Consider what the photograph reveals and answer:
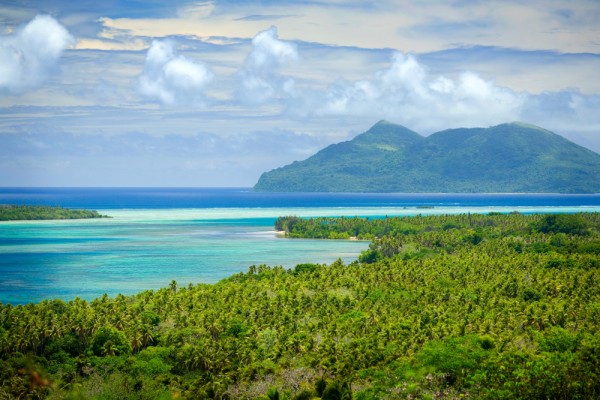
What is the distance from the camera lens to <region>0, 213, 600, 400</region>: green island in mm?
51597

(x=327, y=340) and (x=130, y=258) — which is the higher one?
(x=327, y=340)

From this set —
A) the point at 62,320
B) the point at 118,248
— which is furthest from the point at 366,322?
the point at 118,248

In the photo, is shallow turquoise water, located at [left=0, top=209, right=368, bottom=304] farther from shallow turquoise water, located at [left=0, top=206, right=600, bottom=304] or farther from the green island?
the green island

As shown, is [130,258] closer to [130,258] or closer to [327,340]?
[130,258]

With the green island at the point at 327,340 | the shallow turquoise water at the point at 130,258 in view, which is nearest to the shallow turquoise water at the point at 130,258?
the shallow turquoise water at the point at 130,258

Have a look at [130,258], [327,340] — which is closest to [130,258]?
[130,258]

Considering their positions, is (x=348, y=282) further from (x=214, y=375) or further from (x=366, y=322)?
(x=214, y=375)

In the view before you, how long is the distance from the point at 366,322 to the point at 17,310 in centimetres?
3563

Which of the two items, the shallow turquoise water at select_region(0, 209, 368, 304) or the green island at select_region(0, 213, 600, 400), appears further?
the shallow turquoise water at select_region(0, 209, 368, 304)

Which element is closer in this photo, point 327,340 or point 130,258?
point 327,340

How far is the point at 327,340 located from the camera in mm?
61156

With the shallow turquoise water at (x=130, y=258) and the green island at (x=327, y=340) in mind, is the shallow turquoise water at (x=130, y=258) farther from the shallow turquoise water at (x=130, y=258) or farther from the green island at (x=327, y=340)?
the green island at (x=327, y=340)

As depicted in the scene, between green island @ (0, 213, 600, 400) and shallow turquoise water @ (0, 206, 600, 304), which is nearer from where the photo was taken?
green island @ (0, 213, 600, 400)

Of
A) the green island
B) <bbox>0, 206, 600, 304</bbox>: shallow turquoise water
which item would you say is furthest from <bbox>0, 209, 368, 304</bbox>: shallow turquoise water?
the green island
